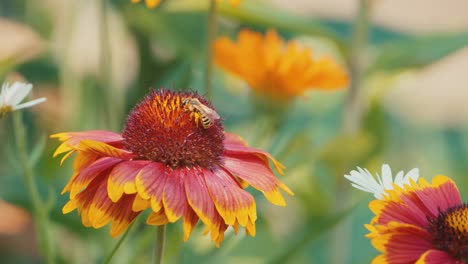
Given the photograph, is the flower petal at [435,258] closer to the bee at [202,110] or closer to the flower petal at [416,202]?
the flower petal at [416,202]

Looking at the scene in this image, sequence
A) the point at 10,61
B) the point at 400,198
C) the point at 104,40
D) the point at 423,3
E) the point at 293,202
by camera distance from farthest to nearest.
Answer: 1. the point at 423,3
2. the point at 293,202
3. the point at 104,40
4. the point at 10,61
5. the point at 400,198

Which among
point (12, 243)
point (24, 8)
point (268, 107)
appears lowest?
point (12, 243)

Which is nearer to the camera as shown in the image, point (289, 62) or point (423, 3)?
point (289, 62)

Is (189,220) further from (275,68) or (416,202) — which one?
(275,68)

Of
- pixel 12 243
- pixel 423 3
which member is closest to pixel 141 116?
pixel 12 243

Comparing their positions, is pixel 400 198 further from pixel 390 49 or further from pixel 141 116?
pixel 390 49

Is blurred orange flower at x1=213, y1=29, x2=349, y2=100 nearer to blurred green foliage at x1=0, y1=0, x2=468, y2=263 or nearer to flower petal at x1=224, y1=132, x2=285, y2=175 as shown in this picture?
blurred green foliage at x1=0, y1=0, x2=468, y2=263

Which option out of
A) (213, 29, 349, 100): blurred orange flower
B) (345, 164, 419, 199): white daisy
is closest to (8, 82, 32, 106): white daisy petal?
(345, 164, 419, 199): white daisy

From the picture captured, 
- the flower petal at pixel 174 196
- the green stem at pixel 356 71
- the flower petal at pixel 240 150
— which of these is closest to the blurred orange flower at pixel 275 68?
the green stem at pixel 356 71
